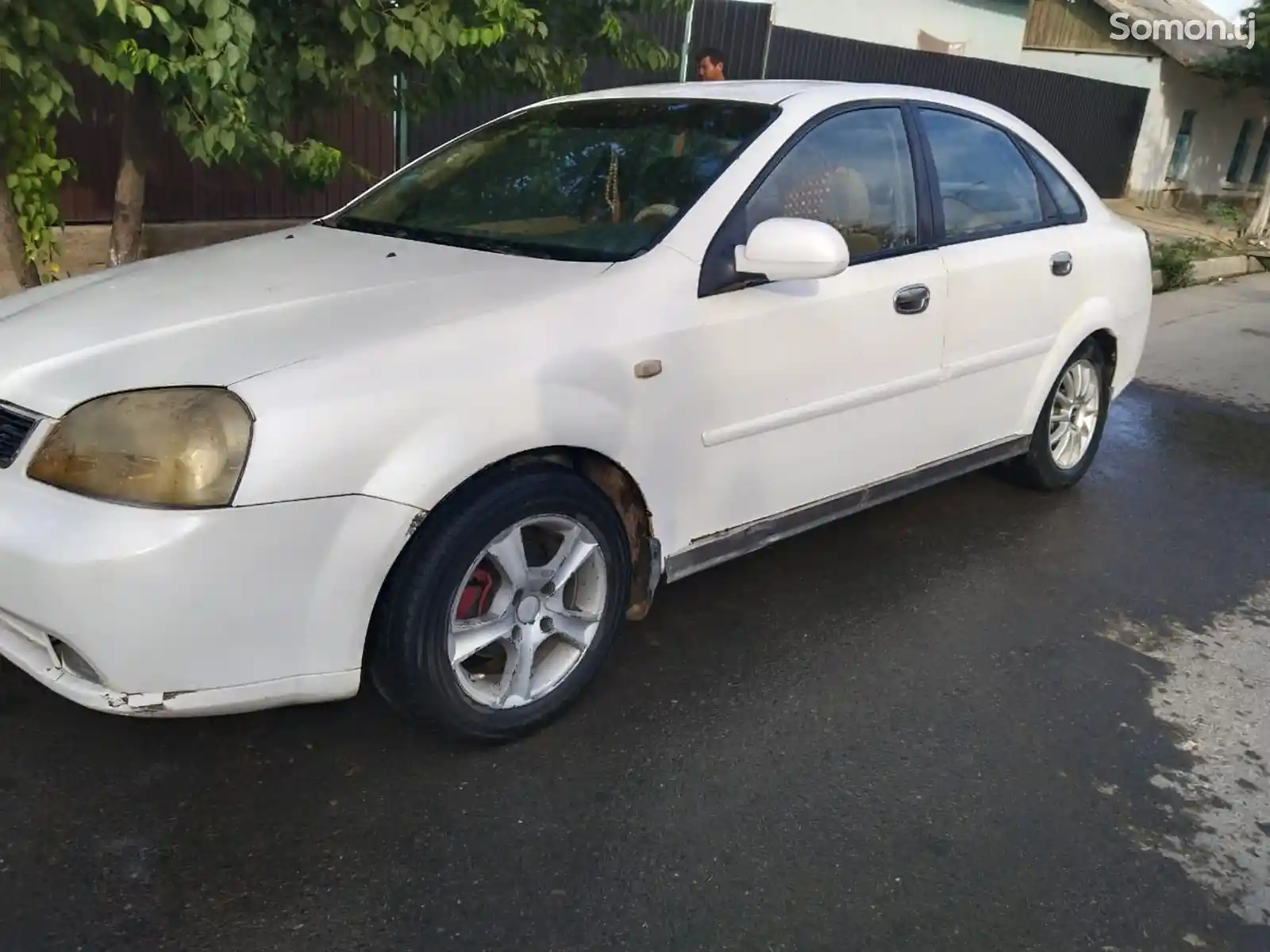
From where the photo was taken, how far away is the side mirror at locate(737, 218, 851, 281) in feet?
10.1

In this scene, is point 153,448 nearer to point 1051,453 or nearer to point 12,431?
point 12,431

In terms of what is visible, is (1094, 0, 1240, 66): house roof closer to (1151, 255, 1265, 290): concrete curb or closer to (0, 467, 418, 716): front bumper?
(1151, 255, 1265, 290): concrete curb

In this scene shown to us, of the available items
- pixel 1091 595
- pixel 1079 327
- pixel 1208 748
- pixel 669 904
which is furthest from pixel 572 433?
pixel 1079 327

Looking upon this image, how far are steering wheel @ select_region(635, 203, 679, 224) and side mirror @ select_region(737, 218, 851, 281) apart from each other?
0.26m

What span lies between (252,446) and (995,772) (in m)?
2.08

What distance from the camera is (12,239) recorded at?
5008 millimetres

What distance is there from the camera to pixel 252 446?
235 cm

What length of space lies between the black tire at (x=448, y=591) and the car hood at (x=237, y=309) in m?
0.44

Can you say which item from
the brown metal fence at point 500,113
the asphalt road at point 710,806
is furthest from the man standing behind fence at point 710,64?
the asphalt road at point 710,806

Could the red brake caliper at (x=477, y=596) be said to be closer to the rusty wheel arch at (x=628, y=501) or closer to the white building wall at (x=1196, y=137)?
the rusty wheel arch at (x=628, y=501)

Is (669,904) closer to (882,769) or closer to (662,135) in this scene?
(882,769)

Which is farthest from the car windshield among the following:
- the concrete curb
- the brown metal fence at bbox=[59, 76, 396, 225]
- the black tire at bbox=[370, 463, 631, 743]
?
the concrete curb

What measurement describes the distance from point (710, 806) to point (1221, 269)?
1424 centimetres

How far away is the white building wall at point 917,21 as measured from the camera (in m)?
15.3
